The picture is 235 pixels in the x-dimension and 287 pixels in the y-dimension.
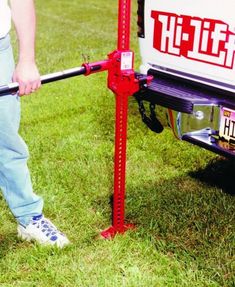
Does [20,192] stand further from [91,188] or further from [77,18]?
[77,18]

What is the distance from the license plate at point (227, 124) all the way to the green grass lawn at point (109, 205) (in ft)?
2.33

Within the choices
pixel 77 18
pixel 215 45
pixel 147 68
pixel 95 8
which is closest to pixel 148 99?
pixel 147 68

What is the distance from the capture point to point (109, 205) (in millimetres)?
3447

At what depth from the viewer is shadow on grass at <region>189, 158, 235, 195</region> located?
12.2ft

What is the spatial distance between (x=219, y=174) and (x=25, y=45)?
1971mm

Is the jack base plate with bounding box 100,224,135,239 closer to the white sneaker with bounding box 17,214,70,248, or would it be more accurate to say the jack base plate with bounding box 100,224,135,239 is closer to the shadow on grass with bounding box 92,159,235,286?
the shadow on grass with bounding box 92,159,235,286

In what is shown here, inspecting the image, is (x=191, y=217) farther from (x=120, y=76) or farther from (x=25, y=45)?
(x=25, y=45)

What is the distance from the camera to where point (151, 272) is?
2791 mm

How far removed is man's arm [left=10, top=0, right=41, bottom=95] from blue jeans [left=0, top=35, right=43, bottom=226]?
13 cm

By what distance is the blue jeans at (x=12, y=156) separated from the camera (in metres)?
2.61

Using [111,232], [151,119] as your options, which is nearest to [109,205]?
[111,232]

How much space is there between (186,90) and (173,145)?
5.01 ft

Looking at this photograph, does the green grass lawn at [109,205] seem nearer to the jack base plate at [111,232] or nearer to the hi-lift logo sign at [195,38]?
the jack base plate at [111,232]

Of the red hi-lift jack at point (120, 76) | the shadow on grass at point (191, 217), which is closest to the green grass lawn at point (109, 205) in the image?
the shadow on grass at point (191, 217)
